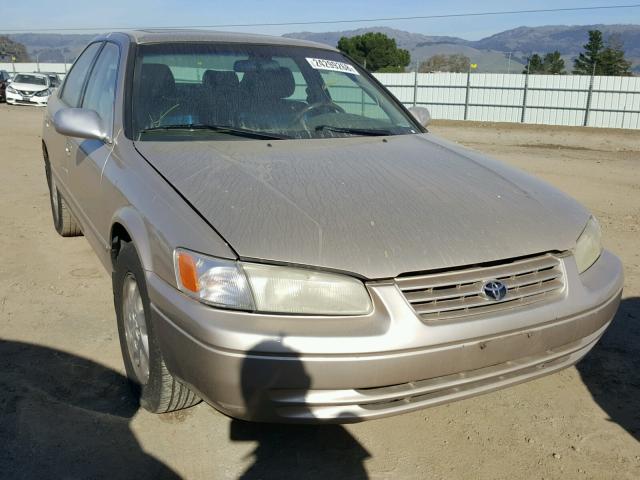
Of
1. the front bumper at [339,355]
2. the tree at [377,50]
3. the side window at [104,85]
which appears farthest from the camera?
the tree at [377,50]

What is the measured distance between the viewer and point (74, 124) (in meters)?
2.92

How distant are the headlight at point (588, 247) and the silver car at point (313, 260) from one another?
0.04 feet

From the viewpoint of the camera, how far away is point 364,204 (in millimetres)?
2279

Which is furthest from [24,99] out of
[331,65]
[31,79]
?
[331,65]

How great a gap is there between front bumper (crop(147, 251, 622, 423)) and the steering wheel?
1.38 meters

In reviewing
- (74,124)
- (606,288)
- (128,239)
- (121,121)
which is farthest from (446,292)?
(74,124)

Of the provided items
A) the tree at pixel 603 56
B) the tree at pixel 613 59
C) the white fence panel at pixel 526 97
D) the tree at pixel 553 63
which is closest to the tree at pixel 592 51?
the tree at pixel 603 56

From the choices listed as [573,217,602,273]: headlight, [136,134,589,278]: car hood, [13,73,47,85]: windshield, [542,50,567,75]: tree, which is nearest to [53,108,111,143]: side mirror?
[136,134,589,278]: car hood

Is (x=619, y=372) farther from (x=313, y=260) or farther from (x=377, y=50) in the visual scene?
(x=377, y=50)

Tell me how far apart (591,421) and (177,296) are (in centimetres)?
190

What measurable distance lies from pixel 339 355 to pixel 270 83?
192cm

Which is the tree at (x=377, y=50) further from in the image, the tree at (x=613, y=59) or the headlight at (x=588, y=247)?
the headlight at (x=588, y=247)

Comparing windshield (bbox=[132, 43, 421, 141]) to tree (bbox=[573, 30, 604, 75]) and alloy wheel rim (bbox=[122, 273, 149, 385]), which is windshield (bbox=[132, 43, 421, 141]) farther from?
tree (bbox=[573, 30, 604, 75])

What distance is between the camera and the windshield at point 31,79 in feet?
79.0
